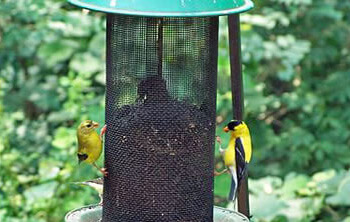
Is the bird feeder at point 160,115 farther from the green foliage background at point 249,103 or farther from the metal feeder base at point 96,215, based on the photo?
the green foliage background at point 249,103

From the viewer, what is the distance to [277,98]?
8.80m

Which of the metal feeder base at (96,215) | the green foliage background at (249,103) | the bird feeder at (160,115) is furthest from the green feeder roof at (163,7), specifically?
the green foliage background at (249,103)

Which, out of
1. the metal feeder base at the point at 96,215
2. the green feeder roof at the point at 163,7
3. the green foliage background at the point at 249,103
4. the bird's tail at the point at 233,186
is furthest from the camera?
the green foliage background at the point at 249,103

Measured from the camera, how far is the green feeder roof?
3533mm

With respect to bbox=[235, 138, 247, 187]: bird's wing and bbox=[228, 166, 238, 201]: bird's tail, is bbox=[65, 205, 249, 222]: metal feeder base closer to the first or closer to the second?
bbox=[228, 166, 238, 201]: bird's tail

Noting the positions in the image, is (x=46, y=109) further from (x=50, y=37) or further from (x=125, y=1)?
(x=125, y=1)

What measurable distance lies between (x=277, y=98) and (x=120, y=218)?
16.1 ft

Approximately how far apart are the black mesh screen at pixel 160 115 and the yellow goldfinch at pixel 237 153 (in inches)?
15.0

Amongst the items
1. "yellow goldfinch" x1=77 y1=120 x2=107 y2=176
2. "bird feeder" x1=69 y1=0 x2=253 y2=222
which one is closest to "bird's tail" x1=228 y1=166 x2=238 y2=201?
"bird feeder" x1=69 y1=0 x2=253 y2=222

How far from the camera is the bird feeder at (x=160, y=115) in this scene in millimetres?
3938

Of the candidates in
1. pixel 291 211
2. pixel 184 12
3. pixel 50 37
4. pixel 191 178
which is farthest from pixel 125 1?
pixel 50 37

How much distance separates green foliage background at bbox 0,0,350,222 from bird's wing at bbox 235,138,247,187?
1988 millimetres

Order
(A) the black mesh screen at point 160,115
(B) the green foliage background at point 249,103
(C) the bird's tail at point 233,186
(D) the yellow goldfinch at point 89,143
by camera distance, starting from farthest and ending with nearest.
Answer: (B) the green foliage background at point 249,103 < (C) the bird's tail at point 233,186 < (D) the yellow goldfinch at point 89,143 < (A) the black mesh screen at point 160,115

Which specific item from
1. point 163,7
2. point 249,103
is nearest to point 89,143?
point 163,7
